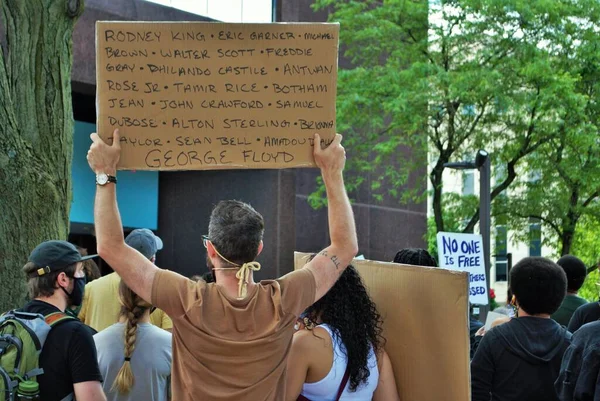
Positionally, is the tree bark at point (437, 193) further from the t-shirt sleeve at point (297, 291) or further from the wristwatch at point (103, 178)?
the wristwatch at point (103, 178)

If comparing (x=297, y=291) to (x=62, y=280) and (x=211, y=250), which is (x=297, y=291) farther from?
(x=62, y=280)

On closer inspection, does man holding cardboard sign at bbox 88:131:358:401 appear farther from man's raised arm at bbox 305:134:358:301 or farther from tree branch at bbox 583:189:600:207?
tree branch at bbox 583:189:600:207

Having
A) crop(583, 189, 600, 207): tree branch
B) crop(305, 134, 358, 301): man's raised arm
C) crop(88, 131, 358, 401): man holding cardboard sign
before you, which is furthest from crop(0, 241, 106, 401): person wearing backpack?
crop(583, 189, 600, 207): tree branch

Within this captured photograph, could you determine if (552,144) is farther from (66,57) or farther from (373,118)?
(66,57)

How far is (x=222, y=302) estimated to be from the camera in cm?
340

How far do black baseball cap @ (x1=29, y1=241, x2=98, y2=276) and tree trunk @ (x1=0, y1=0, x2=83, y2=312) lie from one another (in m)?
1.77

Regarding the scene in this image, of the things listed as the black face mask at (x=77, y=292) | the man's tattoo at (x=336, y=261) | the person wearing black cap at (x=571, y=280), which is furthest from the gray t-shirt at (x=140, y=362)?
the person wearing black cap at (x=571, y=280)

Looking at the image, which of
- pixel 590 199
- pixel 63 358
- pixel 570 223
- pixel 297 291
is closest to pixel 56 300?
pixel 63 358

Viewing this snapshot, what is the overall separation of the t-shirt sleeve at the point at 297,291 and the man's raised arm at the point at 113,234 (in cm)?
49

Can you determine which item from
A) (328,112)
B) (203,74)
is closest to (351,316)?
(328,112)

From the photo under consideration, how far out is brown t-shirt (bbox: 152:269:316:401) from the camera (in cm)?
335

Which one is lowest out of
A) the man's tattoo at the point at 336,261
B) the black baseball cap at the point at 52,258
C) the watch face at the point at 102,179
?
the black baseball cap at the point at 52,258

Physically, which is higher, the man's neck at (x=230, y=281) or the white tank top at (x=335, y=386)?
the man's neck at (x=230, y=281)

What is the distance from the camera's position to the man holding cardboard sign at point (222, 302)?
3357 millimetres
